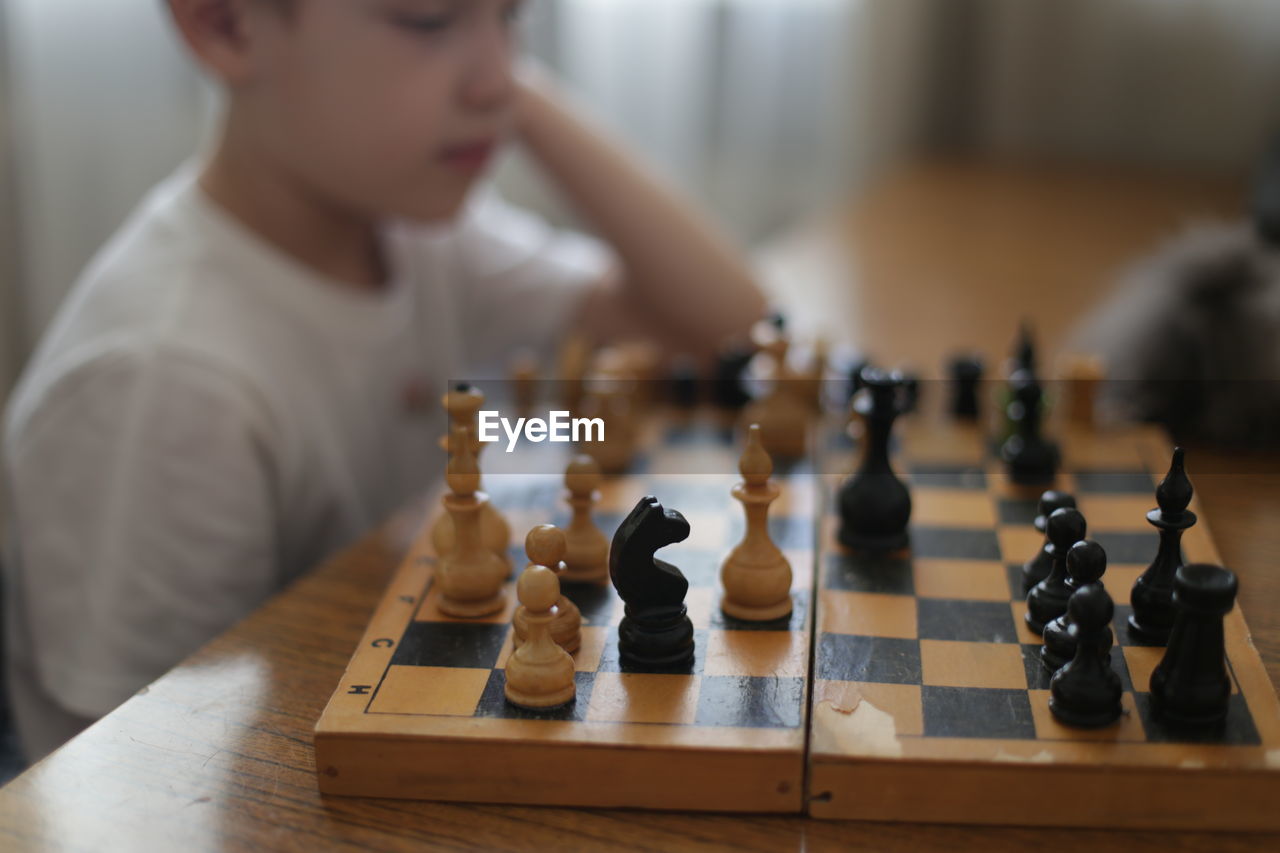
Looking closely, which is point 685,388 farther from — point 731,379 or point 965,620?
point 965,620

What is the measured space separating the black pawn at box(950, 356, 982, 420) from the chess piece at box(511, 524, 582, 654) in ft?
1.88

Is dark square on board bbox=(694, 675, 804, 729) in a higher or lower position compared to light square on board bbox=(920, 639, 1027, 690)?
lower

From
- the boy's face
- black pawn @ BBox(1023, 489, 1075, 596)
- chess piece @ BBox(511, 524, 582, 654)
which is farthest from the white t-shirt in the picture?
black pawn @ BBox(1023, 489, 1075, 596)

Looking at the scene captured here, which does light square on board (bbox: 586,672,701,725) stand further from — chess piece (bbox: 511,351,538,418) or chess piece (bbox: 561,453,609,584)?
chess piece (bbox: 511,351,538,418)

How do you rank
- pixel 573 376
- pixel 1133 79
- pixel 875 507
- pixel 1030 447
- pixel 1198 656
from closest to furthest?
1. pixel 1198 656
2. pixel 875 507
3. pixel 1030 447
4. pixel 573 376
5. pixel 1133 79

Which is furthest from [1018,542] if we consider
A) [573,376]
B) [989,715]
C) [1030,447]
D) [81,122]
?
[81,122]

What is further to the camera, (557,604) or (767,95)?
(767,95)

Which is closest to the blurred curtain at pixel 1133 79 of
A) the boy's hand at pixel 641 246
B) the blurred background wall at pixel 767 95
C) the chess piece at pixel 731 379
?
the blurred background wall at pixel 767 95

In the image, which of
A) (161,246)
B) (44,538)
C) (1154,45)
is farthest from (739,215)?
(44,538)

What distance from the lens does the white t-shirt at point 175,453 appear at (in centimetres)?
100

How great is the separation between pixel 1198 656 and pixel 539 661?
0.34m

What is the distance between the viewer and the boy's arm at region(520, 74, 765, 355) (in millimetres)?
1482

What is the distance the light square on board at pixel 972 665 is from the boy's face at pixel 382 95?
0.70 m

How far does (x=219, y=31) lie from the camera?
1.11 metres
